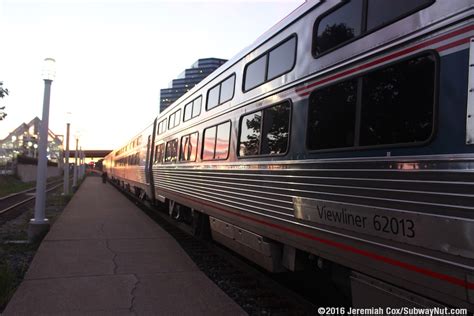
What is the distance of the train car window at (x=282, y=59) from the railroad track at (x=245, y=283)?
8.75 feet

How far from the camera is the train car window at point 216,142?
7.33m

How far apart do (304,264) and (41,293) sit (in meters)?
3.17

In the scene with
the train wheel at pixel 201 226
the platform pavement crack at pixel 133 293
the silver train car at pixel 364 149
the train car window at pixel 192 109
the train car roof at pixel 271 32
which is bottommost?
the platform pavement crack at pixel 133 293

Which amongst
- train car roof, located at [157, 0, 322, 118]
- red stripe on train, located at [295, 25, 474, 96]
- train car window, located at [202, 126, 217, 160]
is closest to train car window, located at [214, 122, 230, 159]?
train car window, located at [202, 126, 217, 160]

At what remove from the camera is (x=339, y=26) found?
4.47 m

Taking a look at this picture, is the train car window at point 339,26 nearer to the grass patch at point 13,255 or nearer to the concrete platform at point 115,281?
the concrete platform at point 115,281

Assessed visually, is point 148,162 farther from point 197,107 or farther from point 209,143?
point 209,143

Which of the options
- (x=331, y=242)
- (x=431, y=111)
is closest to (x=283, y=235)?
(x=331, y=242)

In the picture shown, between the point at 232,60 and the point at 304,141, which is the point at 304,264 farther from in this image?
the point at 232,60

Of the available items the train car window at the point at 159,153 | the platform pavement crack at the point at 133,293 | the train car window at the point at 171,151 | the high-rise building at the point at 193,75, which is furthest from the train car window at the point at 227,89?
the high-rise building at the point at 193,75

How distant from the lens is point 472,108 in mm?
2926

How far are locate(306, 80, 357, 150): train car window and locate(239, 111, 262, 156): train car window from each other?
1.40 m

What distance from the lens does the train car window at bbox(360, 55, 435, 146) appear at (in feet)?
10.9

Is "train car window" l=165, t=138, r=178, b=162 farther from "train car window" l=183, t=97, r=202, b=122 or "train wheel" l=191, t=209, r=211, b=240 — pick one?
"train wheel" l=191, t=209, r=211, b=240
